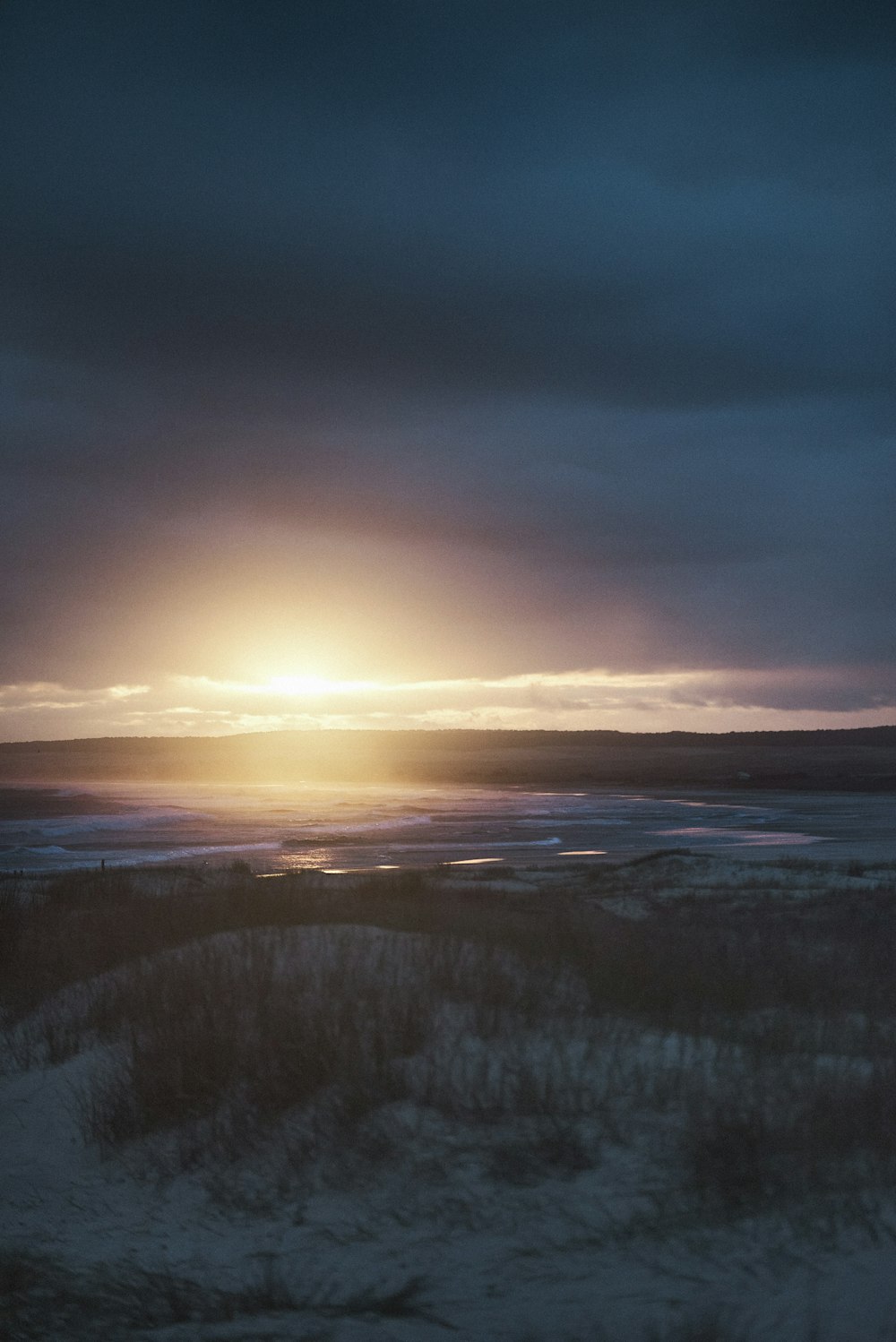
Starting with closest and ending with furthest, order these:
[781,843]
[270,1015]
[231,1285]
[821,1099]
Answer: [231,1285], [821,1099], [270,1015], [781,843]

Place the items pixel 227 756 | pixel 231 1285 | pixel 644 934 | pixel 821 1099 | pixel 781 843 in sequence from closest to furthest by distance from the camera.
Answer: pixel 231 1285
pixel 821 1099
pixel 644 934
pixel 781 843
pixel 227 756

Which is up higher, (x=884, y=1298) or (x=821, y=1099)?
(x=821, y=1099)

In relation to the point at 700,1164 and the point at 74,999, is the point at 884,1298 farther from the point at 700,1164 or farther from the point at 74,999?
the point at 74,999

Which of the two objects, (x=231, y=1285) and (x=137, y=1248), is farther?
(x=137, y=1248)

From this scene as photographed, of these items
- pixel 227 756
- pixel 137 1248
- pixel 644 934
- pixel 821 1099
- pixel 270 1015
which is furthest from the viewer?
pixel 227 756

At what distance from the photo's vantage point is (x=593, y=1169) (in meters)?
7.02

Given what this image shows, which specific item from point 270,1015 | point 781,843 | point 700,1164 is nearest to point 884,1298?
point 700,1164

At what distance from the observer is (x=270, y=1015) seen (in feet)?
29.8

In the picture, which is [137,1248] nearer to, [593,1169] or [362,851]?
[593,1169]

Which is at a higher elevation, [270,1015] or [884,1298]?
[270,1015]

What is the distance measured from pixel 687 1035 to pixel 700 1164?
92.7 inches

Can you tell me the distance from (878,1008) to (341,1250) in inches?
244

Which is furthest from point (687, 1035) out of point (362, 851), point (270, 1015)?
point (362, 851)

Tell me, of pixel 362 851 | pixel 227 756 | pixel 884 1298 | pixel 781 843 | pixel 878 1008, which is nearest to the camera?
pixel 884 1298
